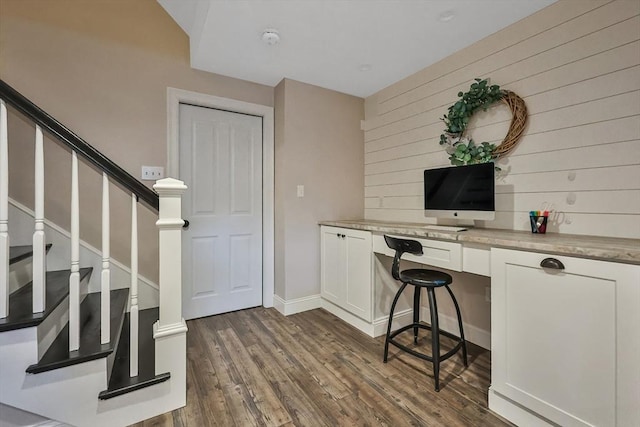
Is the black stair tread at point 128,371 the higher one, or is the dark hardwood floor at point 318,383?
the black stair tread at point 128,371

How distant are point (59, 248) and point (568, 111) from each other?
3510 millimetres

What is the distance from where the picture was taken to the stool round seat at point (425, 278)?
1680 millimetres

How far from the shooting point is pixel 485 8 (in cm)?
180

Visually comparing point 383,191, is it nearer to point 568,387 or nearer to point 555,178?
point 555,178

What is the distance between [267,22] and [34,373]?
232 centimetres

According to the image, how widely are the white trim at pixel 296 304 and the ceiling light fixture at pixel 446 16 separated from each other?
256 cm

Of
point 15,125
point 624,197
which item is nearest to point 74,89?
point 15,125

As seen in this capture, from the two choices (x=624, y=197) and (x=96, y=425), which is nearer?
(x=96, y=425)

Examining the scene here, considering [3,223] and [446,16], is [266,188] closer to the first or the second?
[3,223]

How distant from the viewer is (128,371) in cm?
147

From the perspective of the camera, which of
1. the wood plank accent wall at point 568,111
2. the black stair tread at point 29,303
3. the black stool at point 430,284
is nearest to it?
the black stair tread at point 29,303

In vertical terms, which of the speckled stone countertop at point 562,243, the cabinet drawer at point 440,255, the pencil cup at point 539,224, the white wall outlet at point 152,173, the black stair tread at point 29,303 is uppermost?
the white wall outlet at point 152,173

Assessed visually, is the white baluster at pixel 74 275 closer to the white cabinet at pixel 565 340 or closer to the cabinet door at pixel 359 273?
the cabinet door at pixel 359 273

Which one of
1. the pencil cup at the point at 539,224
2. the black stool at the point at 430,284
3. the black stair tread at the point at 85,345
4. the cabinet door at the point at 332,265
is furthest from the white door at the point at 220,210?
the pencil cup at the point at 539,224
